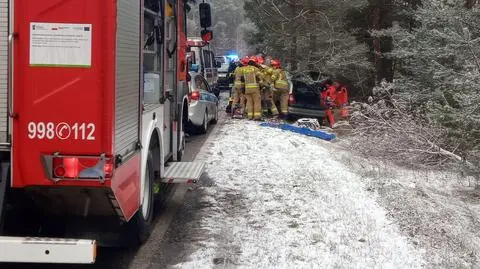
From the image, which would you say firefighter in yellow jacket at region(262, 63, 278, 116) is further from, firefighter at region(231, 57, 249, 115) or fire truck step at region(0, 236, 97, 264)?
fire truck step at region(0, 236, 97, 264)

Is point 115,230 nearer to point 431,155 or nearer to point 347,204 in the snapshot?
point 347,204

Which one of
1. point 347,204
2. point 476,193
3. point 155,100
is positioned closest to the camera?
point 155,100

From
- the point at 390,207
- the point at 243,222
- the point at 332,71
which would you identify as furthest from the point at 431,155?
the point at 332,71

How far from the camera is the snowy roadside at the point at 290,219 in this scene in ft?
18.8

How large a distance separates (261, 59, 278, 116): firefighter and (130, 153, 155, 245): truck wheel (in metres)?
12.0

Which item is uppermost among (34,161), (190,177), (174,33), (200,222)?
(174,33)

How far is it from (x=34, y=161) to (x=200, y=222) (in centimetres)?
307

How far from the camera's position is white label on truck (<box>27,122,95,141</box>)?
167 inches

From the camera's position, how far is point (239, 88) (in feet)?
59.6

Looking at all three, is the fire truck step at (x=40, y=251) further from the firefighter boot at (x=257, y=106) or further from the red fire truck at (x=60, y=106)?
the firefighter boot at (x=257, y=106)

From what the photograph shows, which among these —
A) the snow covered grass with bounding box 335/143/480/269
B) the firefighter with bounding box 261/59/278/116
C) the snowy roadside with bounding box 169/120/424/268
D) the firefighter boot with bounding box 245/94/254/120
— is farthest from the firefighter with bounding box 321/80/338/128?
the snowy roadside with bounding box 169/120/424/268

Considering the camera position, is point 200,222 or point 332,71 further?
point 332,71

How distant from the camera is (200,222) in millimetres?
7059

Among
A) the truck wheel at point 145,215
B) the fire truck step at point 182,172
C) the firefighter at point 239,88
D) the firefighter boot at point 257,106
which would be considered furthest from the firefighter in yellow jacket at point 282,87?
the truck wheel at point 145,215
